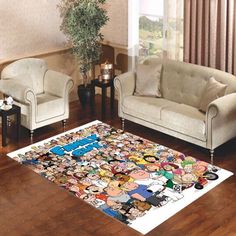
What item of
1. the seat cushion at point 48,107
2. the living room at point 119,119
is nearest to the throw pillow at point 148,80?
the living room at point 119,119

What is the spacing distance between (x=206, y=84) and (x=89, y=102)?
85.1 inches

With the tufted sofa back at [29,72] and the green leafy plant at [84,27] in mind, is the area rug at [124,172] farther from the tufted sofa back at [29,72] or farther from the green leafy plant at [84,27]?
the green leafy plant at [84,27]

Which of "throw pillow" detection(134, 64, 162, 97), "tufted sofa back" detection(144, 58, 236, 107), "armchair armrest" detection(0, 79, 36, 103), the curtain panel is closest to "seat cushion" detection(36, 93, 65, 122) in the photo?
"armchair armrest" detection(0, 79, 36, 103)

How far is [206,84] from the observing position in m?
6.07

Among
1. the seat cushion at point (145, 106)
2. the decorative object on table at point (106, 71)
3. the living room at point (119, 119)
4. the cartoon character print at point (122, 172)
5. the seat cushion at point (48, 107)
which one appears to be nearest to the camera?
the living room at point (119, 119)

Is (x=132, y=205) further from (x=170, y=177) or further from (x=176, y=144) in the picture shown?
(x=176, y=144)

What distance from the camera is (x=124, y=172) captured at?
17.7ft

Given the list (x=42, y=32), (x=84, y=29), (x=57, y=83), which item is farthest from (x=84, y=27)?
(x=57, y=83)

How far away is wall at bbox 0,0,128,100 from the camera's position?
22.4 feet

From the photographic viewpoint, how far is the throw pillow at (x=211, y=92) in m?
5.76

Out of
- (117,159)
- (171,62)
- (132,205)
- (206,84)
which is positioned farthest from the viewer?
(171,62)

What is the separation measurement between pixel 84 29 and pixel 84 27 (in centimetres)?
3

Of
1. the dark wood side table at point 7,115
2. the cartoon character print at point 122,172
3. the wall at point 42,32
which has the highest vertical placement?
the wall at point 42,32

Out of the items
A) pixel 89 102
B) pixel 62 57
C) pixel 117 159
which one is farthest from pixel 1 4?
pixel 117 159
